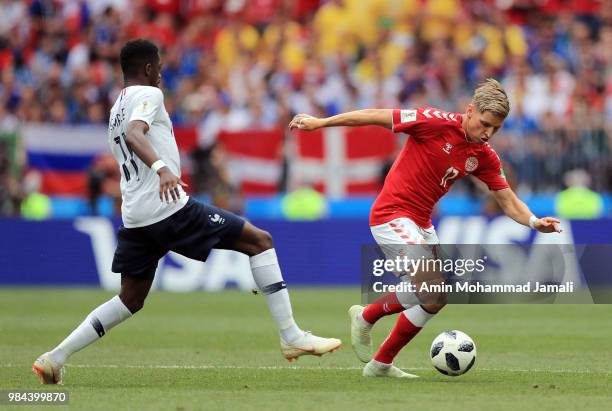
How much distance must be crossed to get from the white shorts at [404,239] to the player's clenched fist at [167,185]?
6.31ft

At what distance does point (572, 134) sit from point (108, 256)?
25.5 feet

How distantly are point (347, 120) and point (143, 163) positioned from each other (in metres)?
1.54

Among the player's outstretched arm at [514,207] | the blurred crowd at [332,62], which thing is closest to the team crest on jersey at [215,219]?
the player's outstretched arm at [514,207]

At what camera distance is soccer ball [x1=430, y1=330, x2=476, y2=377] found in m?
9.73

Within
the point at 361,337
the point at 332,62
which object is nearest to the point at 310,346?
the point at 361,337

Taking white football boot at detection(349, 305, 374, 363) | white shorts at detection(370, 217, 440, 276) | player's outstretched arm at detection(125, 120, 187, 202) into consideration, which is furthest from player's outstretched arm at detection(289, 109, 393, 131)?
white football boot at detection(349, 305, 374, 363)

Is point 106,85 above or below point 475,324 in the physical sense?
above

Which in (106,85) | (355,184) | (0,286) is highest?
(106,85)

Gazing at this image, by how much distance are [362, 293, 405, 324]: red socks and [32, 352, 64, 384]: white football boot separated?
247 centimetres

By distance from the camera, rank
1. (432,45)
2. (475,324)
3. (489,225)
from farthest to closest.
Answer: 1. (432,45)
2. (489,225)
3. (475,324)

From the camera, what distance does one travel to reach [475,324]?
596 inches

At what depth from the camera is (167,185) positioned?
8.52 m

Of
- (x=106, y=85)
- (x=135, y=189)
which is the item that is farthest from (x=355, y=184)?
(x=135, y=189)

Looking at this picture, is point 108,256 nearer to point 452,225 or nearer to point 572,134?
point 452,225
